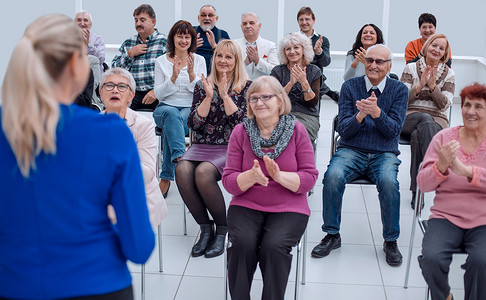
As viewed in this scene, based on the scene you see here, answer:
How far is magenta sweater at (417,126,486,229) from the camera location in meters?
2.39

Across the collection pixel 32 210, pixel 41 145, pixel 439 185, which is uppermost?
pixel 41 145

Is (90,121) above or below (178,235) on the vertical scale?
above

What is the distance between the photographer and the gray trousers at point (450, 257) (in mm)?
2248

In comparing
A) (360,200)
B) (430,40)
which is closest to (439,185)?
(360,200)

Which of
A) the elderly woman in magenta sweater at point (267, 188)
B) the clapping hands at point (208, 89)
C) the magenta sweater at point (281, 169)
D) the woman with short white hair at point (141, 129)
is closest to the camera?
the elderly woman in magenta sweater at point (267, 188)

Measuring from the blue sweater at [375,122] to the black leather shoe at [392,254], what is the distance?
1.77ft

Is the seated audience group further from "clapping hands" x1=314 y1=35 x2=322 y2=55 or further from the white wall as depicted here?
the white wall

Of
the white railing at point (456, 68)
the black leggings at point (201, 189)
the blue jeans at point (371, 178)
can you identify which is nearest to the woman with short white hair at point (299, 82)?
the blue jeans at point (371, 178)

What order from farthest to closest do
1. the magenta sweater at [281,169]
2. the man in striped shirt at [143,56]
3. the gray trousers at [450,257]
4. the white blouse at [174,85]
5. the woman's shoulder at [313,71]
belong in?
the man in striped shirt at [143,56]
the white blouse at [174,85]
the woman's shoulder at [313,71]
the magenta sweater at [281,169]
the gray trousers at [450,257]

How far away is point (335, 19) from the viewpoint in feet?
25.0

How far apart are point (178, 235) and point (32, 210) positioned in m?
2.29

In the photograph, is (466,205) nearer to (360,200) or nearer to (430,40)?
A: (360,200)

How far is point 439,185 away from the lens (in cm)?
250

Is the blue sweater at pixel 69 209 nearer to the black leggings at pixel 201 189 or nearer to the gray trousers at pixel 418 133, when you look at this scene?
the black leggings at pixel 201 189
